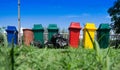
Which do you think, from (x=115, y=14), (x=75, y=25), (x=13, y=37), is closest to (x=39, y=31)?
(x=75, y=25)

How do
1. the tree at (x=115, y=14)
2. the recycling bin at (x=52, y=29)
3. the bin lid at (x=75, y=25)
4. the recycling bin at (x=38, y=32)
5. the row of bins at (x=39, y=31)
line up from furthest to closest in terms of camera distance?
the tree at (x=115, y=14), the recycling bin at (x=52, y=29), the bin lid at (x=75, y=25), the recycling bin at (x=38, y=32), the row of bins at (x=39, y=31)

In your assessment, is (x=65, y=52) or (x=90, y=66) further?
(x=65, y=52)

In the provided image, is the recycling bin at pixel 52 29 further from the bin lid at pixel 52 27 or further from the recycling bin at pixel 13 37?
the recycling bin at pixel 13 37

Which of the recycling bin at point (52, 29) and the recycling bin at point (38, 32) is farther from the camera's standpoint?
the recycling bin at point (52, 29)

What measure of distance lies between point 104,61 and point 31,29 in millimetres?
15294

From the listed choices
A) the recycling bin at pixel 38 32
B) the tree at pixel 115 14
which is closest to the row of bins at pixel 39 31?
the recycling bin at pixel 38 32

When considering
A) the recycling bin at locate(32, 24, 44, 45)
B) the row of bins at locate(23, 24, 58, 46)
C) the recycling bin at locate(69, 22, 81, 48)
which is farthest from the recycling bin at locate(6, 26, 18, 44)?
the recycling bin at locate(69, 22, 81, 48)

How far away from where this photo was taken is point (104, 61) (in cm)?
95

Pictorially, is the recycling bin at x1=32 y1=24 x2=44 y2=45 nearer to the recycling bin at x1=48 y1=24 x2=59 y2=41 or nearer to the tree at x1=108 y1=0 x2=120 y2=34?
the recycling bin at x1=48 y1=24 x2=59 y2=41

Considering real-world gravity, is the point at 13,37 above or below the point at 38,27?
below

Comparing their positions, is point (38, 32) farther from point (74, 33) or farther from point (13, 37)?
point (13, 37)

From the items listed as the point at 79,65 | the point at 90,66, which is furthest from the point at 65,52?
the point at 90,66

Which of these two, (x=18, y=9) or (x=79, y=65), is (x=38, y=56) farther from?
(x=18, y=9)

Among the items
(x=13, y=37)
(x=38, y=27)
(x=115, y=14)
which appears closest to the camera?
(x=13, y=37)
